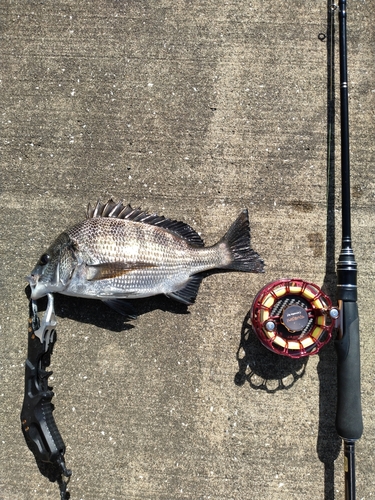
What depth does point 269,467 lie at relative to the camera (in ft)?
8.87

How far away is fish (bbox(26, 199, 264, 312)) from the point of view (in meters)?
2.54

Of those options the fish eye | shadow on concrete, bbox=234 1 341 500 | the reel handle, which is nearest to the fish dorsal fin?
the fish eye

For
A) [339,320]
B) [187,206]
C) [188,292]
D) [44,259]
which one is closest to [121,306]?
[188,292]

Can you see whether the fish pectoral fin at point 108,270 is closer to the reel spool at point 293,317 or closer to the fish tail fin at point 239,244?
the fish tail fin at point 239,244

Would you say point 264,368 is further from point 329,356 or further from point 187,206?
point 187,206

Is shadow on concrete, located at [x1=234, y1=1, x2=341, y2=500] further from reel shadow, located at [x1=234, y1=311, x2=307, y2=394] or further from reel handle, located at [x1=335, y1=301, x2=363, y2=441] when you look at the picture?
reel handle, located at [x1=335, y1=301, x2=363, y2=441]

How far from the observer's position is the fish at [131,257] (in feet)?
8.32

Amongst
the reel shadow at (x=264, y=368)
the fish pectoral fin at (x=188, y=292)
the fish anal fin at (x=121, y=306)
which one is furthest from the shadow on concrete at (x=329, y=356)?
the fish anal fin at (x=121, y=306)

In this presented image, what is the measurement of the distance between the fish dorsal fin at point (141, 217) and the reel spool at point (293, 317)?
1.91ft

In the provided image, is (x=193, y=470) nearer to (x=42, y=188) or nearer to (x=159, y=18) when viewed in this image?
(x=42, y=188)

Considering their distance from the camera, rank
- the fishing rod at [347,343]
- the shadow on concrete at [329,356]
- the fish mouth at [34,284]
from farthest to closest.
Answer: the shadow on concrete at [329,356] → the fish mouth at [34,284] → the fishing rod at [347,343]

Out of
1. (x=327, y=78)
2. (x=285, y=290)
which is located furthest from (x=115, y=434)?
(x=327, y=78)

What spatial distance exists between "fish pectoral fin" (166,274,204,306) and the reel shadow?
1.43 ft

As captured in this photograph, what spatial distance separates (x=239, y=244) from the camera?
8.77ft
